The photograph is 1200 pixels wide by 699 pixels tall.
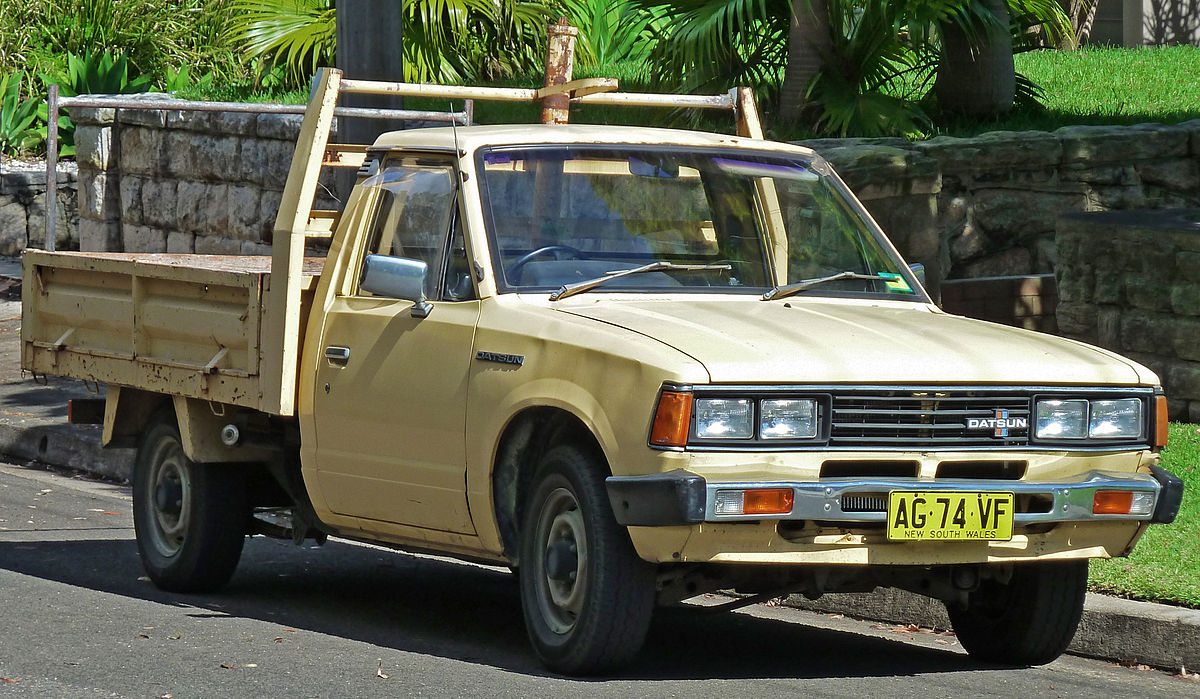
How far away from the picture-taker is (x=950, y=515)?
5.52 meters

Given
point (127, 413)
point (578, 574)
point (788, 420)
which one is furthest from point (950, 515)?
point (127, 413)

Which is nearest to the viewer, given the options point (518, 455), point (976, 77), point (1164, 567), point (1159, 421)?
point (1159, 421)

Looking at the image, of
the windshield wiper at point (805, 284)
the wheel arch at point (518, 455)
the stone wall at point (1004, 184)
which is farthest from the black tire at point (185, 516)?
the stone wall at point (1004, 184)

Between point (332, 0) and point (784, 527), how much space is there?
13.3m

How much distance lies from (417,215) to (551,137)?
0.57 m

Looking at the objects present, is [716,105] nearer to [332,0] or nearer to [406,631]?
[406,631]

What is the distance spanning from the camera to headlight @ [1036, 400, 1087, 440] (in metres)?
5.77

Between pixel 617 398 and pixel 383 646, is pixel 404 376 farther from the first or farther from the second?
pixel 617 398

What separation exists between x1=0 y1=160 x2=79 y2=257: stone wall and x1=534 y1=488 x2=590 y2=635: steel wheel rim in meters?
14.0

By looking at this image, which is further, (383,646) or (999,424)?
(383,646)

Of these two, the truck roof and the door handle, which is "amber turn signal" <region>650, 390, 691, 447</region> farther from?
the door handle

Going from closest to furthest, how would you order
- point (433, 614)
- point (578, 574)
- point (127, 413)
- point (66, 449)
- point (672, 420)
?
point (672, 420)
point (578, 574)
point (433, 614)
point (127, 413)
point (66, 449)

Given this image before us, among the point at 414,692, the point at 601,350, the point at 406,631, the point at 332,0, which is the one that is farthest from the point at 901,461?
the point at 332,0

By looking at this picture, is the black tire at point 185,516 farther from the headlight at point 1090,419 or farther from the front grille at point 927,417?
the headlight at point 1090,419
